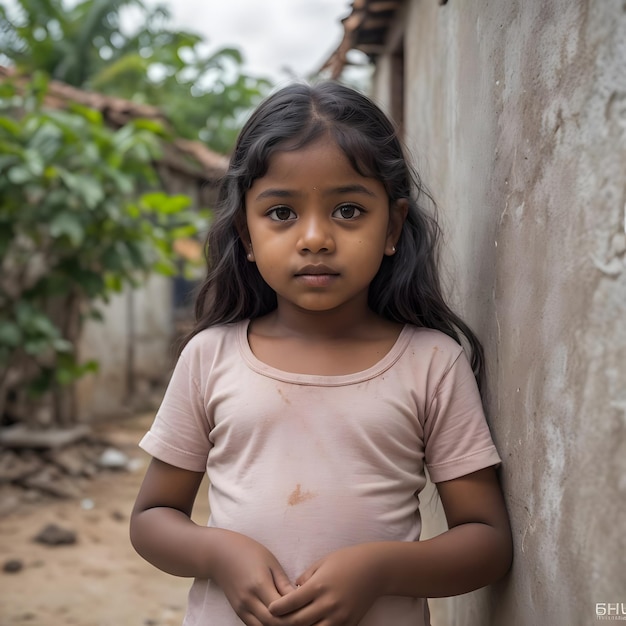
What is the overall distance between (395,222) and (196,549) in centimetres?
76

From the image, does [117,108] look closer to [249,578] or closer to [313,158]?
[313,158]

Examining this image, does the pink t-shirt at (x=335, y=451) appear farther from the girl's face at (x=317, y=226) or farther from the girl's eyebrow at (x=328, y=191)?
the girl's eyebrow at (x=328, y=191)

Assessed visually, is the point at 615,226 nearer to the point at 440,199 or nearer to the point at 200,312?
the point at 200,312

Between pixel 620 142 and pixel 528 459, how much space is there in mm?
560

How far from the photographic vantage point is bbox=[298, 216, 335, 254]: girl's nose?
1339 millimetres

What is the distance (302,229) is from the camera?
1.37 m

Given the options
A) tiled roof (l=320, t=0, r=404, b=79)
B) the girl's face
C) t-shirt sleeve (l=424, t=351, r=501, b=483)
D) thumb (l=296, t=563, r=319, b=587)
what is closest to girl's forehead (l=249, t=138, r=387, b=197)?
the girl's face

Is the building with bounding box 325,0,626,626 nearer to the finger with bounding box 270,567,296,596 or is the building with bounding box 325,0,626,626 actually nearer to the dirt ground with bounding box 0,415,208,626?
the finger with bounding box 270,567,296,596

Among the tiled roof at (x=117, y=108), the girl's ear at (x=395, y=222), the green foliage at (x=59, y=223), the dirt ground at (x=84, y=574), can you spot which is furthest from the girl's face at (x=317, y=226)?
the tiled roof at (x=117, y=108)

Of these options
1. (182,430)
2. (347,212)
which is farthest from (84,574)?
(347,212)

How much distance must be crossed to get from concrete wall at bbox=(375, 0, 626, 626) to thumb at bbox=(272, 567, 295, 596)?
0.40 m

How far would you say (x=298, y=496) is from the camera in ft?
4.50

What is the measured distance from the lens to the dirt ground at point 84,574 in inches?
135

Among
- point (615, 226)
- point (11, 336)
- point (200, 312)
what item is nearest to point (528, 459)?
point (615, 226)
